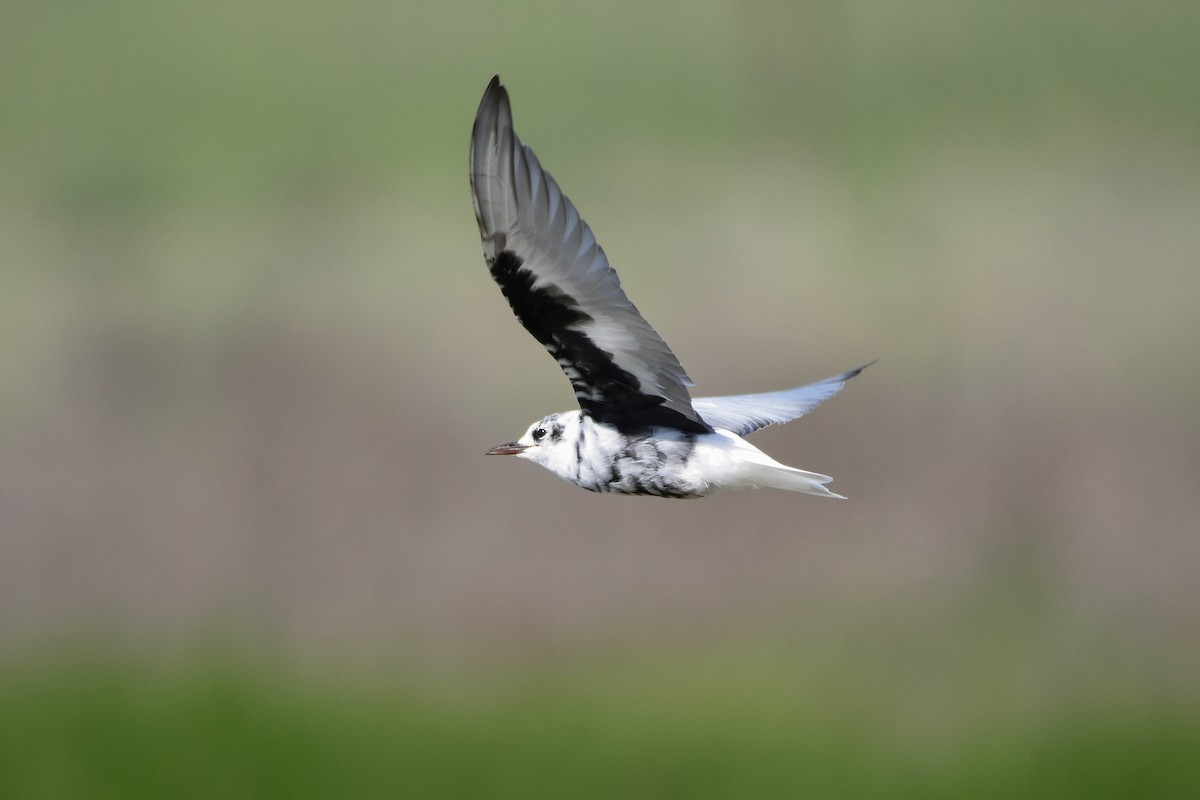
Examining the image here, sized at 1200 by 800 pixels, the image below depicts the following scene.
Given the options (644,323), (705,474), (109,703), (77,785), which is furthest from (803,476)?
(77,785)

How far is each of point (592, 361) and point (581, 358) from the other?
0.01 m

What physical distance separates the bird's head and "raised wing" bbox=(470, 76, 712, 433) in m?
0.03

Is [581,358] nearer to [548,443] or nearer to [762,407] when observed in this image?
[548,443]

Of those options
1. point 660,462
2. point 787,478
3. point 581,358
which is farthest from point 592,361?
point 787,478

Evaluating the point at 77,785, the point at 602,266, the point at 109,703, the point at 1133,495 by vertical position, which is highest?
the point at 602,266

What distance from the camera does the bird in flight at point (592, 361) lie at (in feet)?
4.25

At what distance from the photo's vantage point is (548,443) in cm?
142

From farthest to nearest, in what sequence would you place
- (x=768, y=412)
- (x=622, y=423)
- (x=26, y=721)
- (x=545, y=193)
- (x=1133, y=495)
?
(x=26, y=721) < (x=1133, y=495) < (x=768, y=412) < (x=622, y=423) < (x=545, y=193)

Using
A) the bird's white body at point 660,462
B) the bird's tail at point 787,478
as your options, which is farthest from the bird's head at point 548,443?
the bird's tail at point 787,478

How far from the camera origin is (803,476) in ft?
4.43

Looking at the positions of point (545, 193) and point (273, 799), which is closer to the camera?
point (545, 193)

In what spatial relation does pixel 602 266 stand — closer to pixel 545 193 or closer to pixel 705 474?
pixel 545 193

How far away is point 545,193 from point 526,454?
284mm

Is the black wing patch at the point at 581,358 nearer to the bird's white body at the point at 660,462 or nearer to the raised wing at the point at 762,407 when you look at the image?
the bird's white body at the point at 660,462
